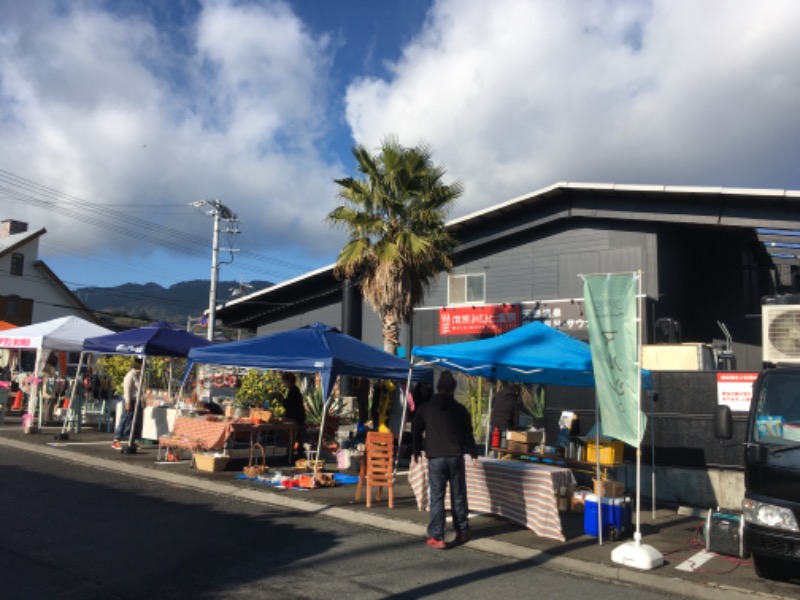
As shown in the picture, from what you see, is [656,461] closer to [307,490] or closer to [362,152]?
[307,490]

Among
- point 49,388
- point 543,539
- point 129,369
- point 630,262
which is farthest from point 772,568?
point 129,369

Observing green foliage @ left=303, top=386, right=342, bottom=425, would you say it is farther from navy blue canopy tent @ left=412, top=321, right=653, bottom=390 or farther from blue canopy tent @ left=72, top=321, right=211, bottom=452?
navy blue canopy tent @ left=412, top=321, right=653, bottom=390

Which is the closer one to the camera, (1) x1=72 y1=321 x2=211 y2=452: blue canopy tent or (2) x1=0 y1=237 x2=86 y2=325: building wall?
(1) x1=72 y1=321 x2=211 y2=452: blue canopy tent

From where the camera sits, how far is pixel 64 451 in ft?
45.1

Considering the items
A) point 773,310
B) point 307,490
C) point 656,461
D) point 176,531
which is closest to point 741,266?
point 773,310

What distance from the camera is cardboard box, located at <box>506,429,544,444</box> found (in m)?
11.4

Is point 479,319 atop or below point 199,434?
atop

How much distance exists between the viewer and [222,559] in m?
6.65

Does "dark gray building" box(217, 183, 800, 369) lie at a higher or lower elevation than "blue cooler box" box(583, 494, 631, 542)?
higher

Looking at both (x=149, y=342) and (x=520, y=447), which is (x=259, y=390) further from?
(x=520, y=447)

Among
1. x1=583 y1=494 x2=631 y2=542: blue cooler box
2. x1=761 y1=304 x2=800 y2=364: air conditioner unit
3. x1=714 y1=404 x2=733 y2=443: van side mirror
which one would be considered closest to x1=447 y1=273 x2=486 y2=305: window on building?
x1=761 y1=304 x2=800 y2=364: air conditioner unit

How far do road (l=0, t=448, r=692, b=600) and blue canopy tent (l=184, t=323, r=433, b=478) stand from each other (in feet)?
8.76

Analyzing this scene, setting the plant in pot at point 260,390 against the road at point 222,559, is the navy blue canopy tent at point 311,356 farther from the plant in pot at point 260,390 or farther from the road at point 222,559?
the plant in pot at point 260,390

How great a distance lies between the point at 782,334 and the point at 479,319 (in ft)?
34.4
